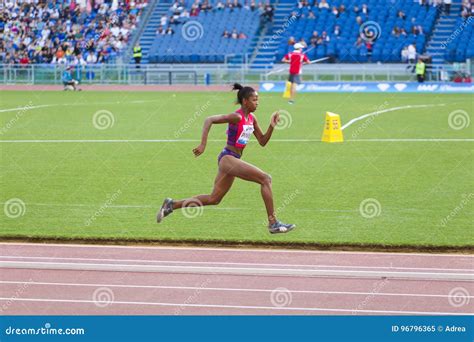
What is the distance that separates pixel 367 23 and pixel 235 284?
42.4 metres

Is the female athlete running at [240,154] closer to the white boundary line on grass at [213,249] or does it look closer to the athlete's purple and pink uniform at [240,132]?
the athlete's purple and pink uniform at [240,132]

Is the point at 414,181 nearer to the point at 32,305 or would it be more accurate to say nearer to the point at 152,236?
the point at 152,236

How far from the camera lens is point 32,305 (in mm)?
10227

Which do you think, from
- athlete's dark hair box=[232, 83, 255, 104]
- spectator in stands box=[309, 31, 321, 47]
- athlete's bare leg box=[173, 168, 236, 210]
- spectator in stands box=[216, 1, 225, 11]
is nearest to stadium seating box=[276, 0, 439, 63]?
spectator in stands box=[309, 31, 321, 47]

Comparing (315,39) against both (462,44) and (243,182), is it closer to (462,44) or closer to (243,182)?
(462,44)

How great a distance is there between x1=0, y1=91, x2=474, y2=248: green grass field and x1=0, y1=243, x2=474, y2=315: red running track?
1166 millimetres

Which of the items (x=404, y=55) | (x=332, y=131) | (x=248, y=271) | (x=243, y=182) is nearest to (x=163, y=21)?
(x=404, y=55)

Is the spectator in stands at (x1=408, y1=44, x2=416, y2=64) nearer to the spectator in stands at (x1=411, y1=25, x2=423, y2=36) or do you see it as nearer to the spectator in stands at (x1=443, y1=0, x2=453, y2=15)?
the spectator in stands at (x1=411, y1=25, x2=423, y2=36)

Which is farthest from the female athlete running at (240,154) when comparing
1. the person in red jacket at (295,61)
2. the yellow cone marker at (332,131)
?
the person in red jacket at (295,61)

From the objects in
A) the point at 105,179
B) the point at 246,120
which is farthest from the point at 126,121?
the point at 246,120

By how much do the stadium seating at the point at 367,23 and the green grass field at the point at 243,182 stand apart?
16410 millimetres

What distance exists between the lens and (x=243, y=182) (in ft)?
64.7

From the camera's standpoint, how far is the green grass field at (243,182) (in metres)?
14.5

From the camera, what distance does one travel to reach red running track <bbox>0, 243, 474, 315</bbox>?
10.1m
